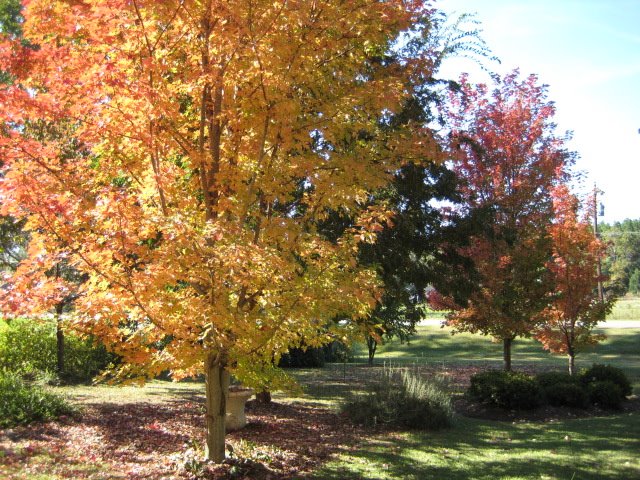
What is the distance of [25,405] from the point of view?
8.09m

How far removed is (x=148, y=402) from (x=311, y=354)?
9966mm

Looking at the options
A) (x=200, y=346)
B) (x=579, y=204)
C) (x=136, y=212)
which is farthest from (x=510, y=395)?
(x=136, y=212)

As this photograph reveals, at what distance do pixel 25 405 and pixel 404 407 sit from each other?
5.78 m

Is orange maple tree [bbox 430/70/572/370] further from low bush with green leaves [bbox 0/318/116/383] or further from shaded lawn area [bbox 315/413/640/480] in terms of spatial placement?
low bush with green leaves [bbox 0/318/116/383]

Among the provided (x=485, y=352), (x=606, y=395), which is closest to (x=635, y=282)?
(x=485, y=352)

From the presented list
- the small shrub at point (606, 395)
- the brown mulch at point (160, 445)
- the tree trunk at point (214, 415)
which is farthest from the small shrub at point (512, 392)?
the tree trunk at point (214, 415)

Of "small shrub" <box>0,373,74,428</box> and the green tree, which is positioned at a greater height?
the green tree

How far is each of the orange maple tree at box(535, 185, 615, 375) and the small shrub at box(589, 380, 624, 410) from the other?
1.91 meters

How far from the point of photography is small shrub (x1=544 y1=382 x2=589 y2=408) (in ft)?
35.9

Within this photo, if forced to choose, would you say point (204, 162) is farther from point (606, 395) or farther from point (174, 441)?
point (606, 395)

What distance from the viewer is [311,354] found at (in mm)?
20375

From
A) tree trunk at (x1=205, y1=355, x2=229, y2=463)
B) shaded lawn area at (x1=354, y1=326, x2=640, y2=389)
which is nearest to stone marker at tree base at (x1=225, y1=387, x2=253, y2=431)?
tree trunk at (x1=205, y1=355, x2=229, y2=463)

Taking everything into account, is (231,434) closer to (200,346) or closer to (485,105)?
(200,346)

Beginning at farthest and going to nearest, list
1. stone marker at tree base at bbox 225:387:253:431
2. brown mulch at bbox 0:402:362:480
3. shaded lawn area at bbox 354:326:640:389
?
shaded lawn area at bbox 354:326:640:389 < stone marker at tree base at bbox 225:387:253:431 < brown mulch at bbox 0:402:362:480
